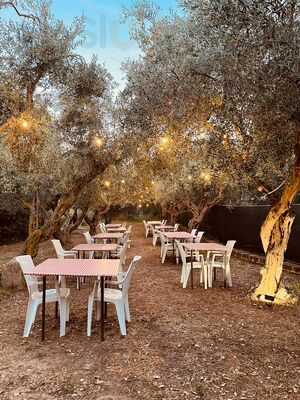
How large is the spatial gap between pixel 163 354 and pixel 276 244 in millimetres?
2876

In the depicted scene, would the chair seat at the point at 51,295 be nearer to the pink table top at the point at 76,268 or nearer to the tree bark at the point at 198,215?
the pink table top at the point at 76,268

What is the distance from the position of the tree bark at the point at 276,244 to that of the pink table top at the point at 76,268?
8.18 ft

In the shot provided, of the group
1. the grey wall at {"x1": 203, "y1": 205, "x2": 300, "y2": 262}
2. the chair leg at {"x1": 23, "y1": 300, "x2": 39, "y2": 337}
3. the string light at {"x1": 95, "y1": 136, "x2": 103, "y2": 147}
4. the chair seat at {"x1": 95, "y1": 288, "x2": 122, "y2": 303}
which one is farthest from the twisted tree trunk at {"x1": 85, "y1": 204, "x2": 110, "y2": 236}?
the chair leg at {"x1": 23, "y1": 300, "x2": 39, "y2": 337}

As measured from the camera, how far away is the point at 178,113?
21.2 ft

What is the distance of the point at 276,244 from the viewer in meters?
6.06

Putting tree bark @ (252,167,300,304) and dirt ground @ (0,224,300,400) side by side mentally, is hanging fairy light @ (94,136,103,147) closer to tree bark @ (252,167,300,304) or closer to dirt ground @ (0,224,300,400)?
dirt ground @ (0,224,300,400)

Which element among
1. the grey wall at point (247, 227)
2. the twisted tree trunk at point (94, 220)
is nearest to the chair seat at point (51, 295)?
the grey wall at point (247, 227)

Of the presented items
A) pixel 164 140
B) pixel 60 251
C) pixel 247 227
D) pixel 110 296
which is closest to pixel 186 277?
pixel 60 251

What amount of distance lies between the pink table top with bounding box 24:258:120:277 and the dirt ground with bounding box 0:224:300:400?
79 centimetres

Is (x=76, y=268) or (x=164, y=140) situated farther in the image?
(x=164, y=140)

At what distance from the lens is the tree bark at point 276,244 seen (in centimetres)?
593

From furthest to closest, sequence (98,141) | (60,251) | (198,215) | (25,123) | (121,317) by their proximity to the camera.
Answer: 1. (198,215)
2. (98,141)
3. (60,251)
4. (25,123)
5. (121,317)

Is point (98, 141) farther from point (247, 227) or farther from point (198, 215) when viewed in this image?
point (198, 215)

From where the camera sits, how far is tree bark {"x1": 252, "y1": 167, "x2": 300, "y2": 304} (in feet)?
19.4
